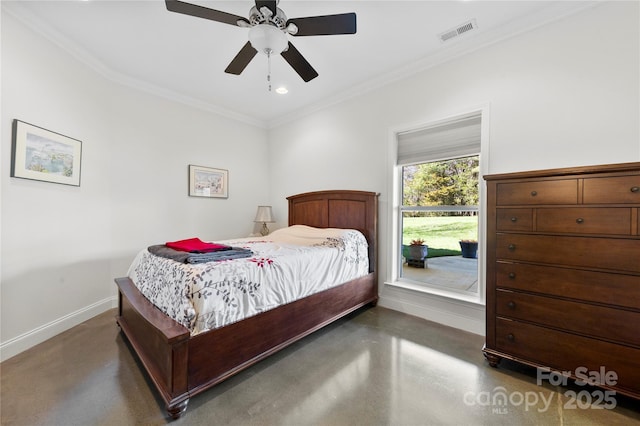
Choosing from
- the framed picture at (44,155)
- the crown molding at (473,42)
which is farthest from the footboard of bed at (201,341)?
the crown molding at (473,42)

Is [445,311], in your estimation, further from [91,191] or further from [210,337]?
[91,191]

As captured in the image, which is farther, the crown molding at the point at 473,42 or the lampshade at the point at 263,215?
the lampshade at the point at 263,215

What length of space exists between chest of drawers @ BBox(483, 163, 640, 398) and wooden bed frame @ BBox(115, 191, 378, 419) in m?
1.33

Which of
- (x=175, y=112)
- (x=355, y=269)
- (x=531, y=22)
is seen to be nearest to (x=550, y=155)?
(x=531, y=22)

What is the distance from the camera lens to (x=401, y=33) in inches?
97.0

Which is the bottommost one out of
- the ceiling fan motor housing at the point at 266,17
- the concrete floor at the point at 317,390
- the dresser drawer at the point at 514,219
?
the concrete floor at the point at 317,390

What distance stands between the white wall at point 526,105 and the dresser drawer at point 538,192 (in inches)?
23.3

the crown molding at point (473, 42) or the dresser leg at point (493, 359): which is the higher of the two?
the crown molding at point (473, 42)

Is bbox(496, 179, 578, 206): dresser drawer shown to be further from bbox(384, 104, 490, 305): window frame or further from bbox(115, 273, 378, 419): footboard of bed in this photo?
bbox(115, 273, 378, 419): footboard of bed

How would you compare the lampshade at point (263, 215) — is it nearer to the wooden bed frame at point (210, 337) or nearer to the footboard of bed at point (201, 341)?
the wooden bed frame at point (210, 337)

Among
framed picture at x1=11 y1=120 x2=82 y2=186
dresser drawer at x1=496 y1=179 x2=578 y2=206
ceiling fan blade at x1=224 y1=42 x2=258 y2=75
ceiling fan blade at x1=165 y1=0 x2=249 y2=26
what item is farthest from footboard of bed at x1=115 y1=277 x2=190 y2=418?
dresser drawer at x1=496 y1=179 x2=578 y2=206

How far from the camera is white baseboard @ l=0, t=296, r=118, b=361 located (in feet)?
6.89

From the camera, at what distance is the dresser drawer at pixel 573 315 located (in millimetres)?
1518

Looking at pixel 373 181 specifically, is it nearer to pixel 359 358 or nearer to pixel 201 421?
pixel 359 358
